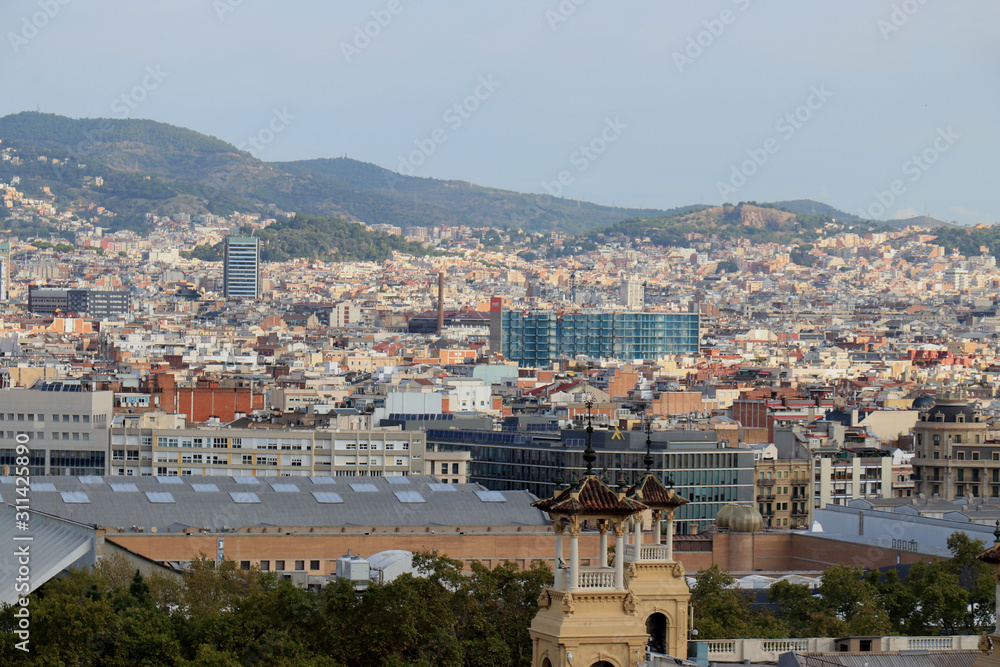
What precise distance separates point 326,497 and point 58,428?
23933 mm

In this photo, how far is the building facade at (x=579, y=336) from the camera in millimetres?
192000

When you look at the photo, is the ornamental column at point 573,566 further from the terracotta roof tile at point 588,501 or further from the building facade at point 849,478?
the building facade at point 849,478

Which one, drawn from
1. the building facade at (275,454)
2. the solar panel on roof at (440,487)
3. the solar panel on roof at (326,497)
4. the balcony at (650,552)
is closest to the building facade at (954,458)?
the building facade at (275,454)

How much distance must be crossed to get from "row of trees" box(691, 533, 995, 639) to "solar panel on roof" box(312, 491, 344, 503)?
14.6m

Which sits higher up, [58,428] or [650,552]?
[650,552]

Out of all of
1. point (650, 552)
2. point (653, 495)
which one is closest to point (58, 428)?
point (653, 495)

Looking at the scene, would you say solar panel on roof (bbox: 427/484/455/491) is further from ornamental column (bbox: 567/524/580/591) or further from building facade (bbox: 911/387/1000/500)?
ornamental column (bbox: 567/524/580/591)

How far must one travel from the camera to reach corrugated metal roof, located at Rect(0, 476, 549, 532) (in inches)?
1969

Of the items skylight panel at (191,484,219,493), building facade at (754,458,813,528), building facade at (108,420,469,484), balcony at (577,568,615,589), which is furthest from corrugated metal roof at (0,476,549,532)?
balcony at (577,568,615,589)

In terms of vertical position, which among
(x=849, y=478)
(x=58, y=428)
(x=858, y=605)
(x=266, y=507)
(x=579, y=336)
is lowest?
(x=849, y=478)

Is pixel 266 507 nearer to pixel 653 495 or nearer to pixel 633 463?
pixel 633 463

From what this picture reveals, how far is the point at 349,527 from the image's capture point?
165ft

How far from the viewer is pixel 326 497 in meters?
52.9

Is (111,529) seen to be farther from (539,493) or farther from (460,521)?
(539,493)
